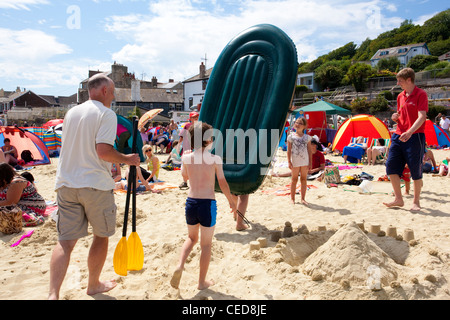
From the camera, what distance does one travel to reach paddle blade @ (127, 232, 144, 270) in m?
2.86

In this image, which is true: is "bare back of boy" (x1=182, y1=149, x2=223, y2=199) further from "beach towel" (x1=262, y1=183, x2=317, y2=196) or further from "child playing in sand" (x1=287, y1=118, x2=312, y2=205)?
"beach towel" (x1=262, y1=183, x2=317, y2=196)

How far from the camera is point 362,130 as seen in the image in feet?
40.6

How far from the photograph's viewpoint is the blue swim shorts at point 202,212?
2.67m

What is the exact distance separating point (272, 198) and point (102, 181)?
4.05 m

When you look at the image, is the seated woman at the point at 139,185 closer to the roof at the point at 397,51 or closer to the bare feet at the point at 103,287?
the bare feet at the point at 103,287

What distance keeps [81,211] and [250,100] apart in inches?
93.6

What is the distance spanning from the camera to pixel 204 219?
2668 millimetres

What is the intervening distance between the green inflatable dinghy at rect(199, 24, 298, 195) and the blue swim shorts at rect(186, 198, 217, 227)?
47.6 inches

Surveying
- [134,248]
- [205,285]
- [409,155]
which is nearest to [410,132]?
[409,155]

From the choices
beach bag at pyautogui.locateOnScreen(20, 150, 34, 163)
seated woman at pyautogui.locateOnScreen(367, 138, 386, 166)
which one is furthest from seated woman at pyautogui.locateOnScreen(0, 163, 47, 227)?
seated woman at pyautogui.locateOnScreen(367, 138, 386, 166)

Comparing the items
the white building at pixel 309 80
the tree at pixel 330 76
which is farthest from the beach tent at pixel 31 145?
the white building at pixel 309 80

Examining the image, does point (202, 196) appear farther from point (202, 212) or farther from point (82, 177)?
point (82, 177)
